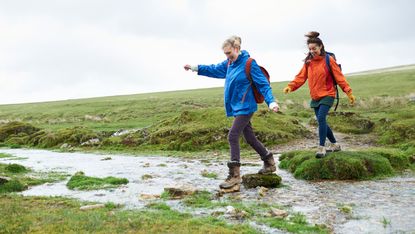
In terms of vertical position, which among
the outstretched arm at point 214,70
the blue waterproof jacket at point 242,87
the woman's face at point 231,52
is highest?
the woman's face at point 231,52

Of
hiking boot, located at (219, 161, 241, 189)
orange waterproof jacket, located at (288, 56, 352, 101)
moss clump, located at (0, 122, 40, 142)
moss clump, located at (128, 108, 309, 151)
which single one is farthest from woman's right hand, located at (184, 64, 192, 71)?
moss clump, located at (0, 122, 40, 142)

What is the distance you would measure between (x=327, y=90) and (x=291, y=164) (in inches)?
122

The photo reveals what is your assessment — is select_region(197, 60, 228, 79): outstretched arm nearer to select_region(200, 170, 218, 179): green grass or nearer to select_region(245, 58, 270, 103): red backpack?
select_region(245, 58, 270, 103): red backpack

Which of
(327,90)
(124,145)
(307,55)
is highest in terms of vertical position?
(307,55)

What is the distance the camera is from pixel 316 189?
10500 millimetres

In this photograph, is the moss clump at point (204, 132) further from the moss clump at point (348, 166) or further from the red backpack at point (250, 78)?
the red backpack at point (250, 78)

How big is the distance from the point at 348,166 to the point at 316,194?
2649 mm

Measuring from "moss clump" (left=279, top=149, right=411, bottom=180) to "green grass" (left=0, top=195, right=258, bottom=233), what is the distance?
5.35 metres

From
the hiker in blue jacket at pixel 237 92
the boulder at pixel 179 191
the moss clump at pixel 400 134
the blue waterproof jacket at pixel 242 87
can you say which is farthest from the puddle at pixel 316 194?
the moss clump at pixel 400 134

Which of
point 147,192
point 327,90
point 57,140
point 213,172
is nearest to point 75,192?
point 147,192

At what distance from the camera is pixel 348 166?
12.0 meters

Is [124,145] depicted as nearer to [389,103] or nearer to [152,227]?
[152,227]

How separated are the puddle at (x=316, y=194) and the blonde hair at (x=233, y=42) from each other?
3.66 meters

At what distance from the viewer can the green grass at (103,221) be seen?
22.6 feet
